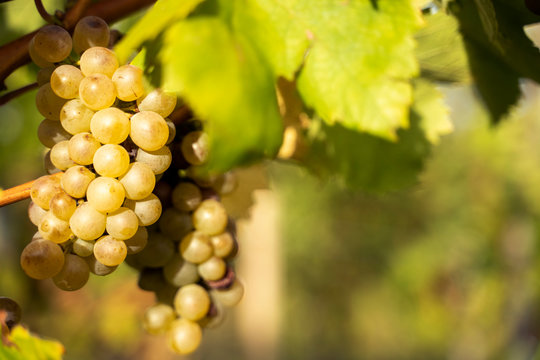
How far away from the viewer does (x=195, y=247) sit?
473 mm

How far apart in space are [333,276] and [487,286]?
112 inches

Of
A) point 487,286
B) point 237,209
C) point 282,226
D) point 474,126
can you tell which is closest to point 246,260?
point 282,226

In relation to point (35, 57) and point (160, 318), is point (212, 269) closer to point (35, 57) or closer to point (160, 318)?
point (160, 318)

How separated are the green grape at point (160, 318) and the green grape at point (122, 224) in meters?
0.17

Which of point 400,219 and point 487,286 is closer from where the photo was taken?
point 487,286

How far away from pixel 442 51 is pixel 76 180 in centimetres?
45

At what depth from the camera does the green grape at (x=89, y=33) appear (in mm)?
396

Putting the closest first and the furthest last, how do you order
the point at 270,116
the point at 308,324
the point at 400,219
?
the point at 270,116 < the point at 400,219 < the point at 308,324

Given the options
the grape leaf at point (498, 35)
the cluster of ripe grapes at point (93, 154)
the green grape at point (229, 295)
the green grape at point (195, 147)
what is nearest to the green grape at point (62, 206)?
the cluster of ripe grapes at point (93, 154)

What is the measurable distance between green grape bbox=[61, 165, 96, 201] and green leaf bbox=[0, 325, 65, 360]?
0.10m

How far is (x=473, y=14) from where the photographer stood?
44 centimetres

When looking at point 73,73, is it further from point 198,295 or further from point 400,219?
point 400,219

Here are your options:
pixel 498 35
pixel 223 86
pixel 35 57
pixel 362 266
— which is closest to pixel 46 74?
pixel 35 57

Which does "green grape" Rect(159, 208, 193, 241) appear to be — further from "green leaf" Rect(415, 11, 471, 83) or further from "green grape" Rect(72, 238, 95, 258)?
"green leaf" Rect(415, 11, 471, 83)
